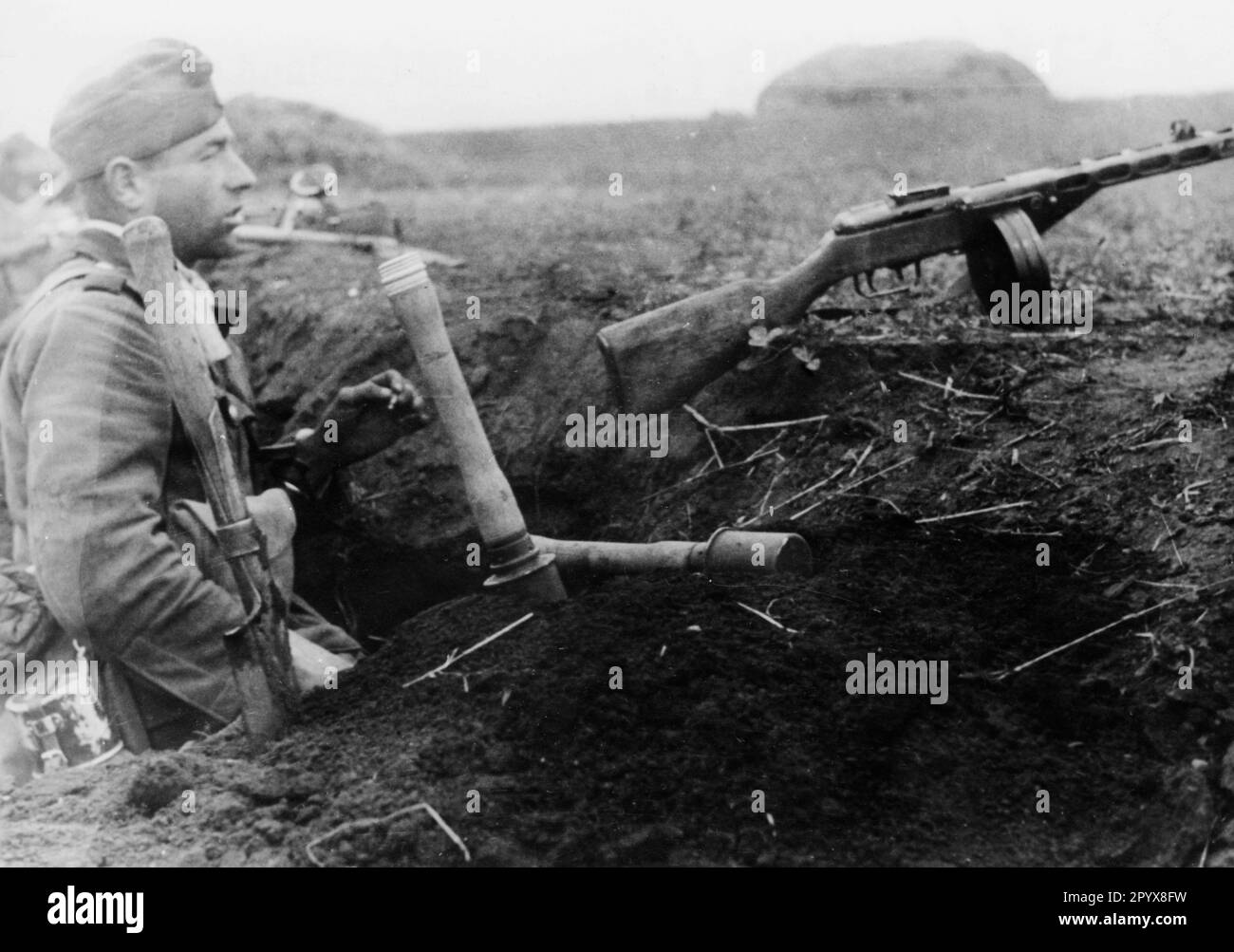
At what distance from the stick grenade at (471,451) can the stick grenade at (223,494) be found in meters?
0.46

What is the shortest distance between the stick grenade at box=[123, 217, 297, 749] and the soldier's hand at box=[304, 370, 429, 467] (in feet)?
1.69

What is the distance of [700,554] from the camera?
279 centimetres

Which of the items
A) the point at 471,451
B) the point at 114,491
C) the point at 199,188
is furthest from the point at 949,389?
the point at 114,491

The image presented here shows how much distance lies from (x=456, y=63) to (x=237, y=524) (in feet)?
4.33

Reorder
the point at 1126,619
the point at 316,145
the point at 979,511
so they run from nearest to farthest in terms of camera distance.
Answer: the point at 1126,619
the point at 979,511
the point at 316,145

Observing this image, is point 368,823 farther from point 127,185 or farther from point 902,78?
point 902,78

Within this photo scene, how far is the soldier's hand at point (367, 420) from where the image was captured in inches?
124

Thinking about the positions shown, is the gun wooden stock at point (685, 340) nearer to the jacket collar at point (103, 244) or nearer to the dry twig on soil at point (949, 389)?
the dry twig on soil at point (949, 389)

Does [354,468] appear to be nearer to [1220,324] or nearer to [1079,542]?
[1079,542]

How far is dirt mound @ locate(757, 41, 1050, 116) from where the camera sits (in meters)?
3.27

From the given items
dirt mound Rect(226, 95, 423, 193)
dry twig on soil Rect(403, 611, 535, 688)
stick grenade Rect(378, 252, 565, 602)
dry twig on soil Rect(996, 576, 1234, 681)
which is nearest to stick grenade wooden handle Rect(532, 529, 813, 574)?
stick grenade Rect(378, 252, 565, 602)

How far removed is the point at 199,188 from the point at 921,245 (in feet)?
6.42

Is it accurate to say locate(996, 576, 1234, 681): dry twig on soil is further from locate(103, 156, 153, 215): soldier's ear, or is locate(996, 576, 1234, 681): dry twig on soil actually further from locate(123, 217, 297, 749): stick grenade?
locate(103, 156, 153, 215): soldier's ear

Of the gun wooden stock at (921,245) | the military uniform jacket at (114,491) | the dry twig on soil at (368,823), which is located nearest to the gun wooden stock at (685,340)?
the gun wooden stock at (921,245)
